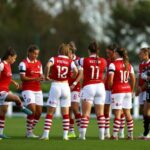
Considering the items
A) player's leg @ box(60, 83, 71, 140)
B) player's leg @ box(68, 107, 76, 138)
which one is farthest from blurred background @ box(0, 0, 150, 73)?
player's leg @ box(60, 83, 71, 140)

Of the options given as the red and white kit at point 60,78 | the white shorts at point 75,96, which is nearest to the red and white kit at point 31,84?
the white shorts at point 75,96

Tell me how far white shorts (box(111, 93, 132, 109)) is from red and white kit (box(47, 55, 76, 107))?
1243 mm

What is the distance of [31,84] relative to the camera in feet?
77.9

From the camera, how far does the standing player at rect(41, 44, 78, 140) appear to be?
22.2m

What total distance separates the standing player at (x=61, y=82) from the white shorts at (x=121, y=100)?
1211 mm

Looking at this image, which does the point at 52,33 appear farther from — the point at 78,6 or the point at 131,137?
the point at 131,137

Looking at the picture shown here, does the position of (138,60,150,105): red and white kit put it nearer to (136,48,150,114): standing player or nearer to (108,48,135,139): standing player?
(136,48,150,114): standing player

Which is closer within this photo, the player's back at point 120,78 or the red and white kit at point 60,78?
the red and white kit at point 60,78

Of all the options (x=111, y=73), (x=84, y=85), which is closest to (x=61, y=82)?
(x=84, y=85)

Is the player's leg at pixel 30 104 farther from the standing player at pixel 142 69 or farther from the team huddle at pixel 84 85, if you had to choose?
the standing player at pixel 142 69

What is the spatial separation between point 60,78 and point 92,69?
0.86 metres

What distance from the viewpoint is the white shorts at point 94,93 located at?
2256cm

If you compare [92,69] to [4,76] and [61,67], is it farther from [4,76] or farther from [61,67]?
[4,76]

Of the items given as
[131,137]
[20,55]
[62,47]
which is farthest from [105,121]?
[20,55]
